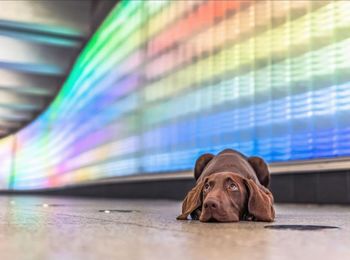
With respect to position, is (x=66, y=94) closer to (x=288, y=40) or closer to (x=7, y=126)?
(x=7, y=126)

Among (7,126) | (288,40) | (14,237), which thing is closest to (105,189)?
(288,40)

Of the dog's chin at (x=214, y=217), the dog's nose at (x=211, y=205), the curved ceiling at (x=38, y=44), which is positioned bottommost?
the dog's chin at (x=214, y=217)

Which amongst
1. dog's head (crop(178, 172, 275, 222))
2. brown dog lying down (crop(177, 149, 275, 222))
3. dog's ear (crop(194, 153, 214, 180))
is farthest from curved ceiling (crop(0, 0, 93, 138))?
dog's head (crop(178, 172, 275, 222))

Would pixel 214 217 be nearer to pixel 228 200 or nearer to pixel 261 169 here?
pixel 228 200

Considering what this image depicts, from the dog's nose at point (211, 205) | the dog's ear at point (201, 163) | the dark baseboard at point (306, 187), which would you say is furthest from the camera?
the dark baseboard at point (306, 187)

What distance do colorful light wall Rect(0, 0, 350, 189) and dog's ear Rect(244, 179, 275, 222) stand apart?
2515 millimetres

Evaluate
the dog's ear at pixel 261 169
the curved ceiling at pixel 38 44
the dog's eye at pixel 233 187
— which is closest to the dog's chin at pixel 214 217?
the dog's eye at pixel 233 187

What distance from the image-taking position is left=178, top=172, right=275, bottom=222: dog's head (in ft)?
7.49

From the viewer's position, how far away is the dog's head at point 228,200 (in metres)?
2.28

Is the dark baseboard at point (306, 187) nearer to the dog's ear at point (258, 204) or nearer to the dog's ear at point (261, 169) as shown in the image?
the dog's ear at point (261, 169)

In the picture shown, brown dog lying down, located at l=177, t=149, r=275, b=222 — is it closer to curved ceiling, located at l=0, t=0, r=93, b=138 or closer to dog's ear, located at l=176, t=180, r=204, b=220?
dog's ear, located at l=176, t=180, r=204, b=220

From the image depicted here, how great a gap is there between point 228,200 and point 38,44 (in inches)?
490

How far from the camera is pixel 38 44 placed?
13.9m

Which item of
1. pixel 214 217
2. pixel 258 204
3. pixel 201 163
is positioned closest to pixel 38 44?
pixel 201 163
